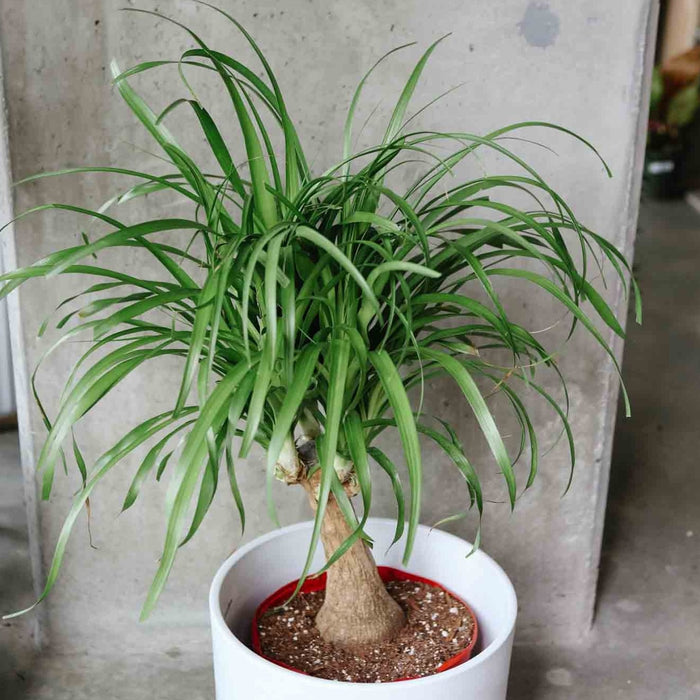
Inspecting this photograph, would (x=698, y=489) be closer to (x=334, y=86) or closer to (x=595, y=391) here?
(x=595, y=391)

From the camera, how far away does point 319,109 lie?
1585mm

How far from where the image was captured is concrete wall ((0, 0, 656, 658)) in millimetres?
1520

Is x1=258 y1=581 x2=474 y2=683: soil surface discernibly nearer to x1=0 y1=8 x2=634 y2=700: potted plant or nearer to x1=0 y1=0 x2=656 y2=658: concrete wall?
x1=0 y1=8 x2=634 y2=700: potted plant

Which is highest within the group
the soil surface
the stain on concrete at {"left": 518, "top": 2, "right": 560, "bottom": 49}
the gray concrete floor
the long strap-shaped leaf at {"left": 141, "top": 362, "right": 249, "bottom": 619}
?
the stain on concrete at {"left": 518, "top": 2, "right": 560, "bottom": 49}

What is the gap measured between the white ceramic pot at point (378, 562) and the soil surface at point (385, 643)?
42 millimetres

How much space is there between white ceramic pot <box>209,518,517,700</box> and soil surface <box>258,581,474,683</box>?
0.14 feet

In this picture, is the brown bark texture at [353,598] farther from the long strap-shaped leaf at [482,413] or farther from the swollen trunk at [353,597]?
the long strap-shaped leaf at [482,413]

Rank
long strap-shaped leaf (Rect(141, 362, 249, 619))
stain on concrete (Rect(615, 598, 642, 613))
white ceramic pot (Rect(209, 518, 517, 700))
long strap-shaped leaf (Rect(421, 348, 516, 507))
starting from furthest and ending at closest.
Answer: stain on concrete (Rect(615, 598, 642, 613)) → white ceramic pot (Rect(209, 518, 517, 700)) → long strap-shaped leaf (Rect(421, 348, 516, 507)) → long strap-shaped leaf (Rect(141, 362, 249, 619))

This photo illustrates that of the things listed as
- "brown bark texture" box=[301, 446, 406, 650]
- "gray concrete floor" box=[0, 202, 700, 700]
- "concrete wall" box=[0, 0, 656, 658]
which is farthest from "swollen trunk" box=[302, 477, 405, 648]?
"gray concrete floor" box=[0, 202, 700, 700]

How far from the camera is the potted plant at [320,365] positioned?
105 centimetres

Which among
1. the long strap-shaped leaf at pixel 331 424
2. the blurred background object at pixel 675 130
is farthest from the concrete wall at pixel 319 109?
the blurred background object at pixel 675 130

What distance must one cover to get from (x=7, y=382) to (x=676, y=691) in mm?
2060

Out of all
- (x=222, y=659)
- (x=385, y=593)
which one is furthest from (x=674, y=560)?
(x=222, y=659)

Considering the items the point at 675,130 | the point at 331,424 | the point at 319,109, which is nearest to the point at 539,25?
the point at 319,109
